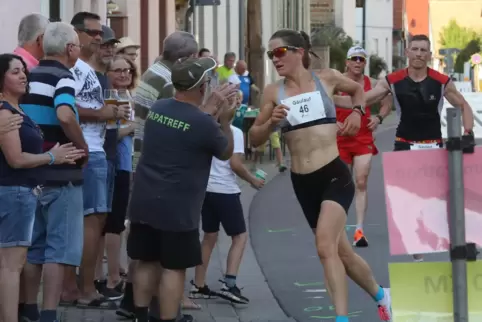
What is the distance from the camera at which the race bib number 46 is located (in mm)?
8047

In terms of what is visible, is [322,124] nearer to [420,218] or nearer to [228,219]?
[228,219]

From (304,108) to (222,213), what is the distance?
5.05 feet

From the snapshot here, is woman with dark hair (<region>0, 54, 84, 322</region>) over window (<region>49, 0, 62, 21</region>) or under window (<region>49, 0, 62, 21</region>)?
under

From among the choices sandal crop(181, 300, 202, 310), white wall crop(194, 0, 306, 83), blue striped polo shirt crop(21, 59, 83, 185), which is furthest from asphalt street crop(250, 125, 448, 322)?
white wall crop(194, 0, 306, 83)

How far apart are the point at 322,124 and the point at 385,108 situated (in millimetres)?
3969

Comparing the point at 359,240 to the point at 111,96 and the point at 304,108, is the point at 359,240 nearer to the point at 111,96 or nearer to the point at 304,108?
the point at 111,96

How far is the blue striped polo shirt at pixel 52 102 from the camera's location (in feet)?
25.5

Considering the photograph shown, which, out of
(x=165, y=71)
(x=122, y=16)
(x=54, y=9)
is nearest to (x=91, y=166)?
(x=165, y=71)

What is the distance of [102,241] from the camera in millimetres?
9711

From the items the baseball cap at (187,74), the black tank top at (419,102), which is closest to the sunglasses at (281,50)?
the baseball cap at (187,74)

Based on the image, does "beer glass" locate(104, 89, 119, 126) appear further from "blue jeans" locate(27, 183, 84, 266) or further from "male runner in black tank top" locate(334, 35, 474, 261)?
"male runner in black tank top" locate(334, 35, 474, 261)

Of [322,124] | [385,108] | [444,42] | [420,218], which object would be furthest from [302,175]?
[444,42]

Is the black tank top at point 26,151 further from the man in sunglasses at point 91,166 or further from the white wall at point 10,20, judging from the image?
the white wall at point 10,20

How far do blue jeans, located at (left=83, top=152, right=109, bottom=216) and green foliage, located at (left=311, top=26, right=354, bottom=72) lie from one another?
37.4 m
